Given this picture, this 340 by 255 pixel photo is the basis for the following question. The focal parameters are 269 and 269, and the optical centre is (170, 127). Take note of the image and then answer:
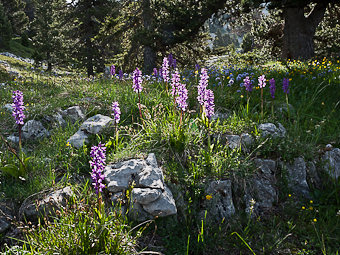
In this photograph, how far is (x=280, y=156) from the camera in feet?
13.5

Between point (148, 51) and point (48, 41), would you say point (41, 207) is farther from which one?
point (48, 41)

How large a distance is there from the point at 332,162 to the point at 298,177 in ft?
2.13

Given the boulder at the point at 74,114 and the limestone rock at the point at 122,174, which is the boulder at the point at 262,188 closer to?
the limestone rock at the point at 122,174

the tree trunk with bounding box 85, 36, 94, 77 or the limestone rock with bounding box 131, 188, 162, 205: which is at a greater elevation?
the tree trunk with bounding box 85, 36, 94, 77

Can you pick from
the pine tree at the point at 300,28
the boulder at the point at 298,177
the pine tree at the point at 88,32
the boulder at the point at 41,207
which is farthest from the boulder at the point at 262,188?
the pine tree at the point at 88,32

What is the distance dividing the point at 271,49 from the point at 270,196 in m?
16.8

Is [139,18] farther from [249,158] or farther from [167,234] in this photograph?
[167,234]

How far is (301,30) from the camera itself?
11.3 metres

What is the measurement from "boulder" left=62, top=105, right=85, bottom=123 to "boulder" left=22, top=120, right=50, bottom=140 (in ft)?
1.67

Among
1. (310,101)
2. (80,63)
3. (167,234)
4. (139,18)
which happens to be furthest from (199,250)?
(80,63)

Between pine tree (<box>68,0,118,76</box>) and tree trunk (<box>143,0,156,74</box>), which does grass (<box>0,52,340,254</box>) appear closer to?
tree trunk (<box>143,0,156,74</box>)

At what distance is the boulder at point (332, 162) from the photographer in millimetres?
3969

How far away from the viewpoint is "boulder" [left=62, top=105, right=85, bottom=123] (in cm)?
516

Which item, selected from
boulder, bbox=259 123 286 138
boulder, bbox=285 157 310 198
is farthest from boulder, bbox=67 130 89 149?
boulder, bbox=285 157 310 198
